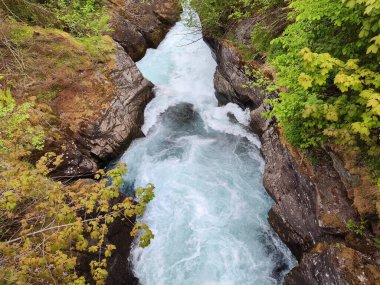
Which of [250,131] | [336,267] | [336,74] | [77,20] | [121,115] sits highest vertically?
[336,74]

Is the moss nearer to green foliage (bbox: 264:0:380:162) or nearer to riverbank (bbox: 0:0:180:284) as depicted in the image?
riverbank (bbox: 0:0:180:284)

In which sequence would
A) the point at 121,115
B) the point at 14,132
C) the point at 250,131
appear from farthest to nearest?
the point at 250,131 < the point at 121,115 < the point at 14,132

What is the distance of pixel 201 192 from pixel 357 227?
14.3 feet

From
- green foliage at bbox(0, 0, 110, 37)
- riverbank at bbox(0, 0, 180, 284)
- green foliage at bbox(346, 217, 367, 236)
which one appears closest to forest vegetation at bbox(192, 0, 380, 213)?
green foliage at bbox(346, 217, 367, 236)

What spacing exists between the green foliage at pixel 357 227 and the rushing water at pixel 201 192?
7.27ft

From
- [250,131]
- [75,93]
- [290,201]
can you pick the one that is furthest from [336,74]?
[75,93]

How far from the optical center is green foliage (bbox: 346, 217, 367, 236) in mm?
4918

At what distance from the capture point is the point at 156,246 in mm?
7277

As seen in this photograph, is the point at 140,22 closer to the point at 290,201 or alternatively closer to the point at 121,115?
the point at 121,115

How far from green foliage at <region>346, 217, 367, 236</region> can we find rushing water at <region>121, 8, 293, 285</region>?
2217mm

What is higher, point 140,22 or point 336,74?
point 336,74

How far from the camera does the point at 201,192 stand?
845 centimetres

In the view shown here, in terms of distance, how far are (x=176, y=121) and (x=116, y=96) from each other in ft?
8.53

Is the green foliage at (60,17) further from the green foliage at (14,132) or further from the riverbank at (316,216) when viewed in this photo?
the riverbank at (316,216)
